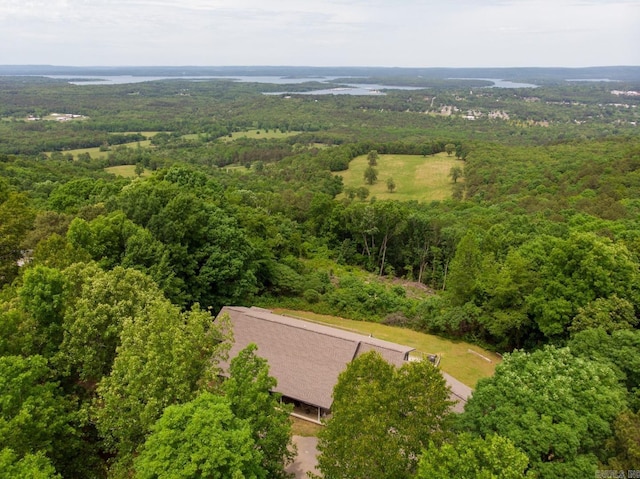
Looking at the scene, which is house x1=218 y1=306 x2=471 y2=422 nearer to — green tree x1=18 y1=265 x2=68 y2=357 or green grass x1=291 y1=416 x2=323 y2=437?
green grass x1=291 y1=416 x2=323 y2=437

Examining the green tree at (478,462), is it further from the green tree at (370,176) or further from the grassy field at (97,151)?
the grassy field at (97,151)

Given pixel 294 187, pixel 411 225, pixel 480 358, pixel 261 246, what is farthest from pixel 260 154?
pixel 480 358

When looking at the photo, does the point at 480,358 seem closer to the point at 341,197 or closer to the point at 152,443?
the point at 152,443

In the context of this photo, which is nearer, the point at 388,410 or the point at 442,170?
the point at 388,410

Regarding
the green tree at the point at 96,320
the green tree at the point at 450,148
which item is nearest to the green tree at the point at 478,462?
the green tree at the point at 96,320

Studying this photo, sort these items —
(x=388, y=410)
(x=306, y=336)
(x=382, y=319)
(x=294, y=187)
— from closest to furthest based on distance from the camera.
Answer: (x=388, y=410)
(x=306, y=336)
(x=382, y=319)
(x=294, y=187)

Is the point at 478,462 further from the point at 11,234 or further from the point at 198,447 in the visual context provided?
the point at 11,234

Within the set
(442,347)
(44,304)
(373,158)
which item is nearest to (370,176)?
(373,158)
